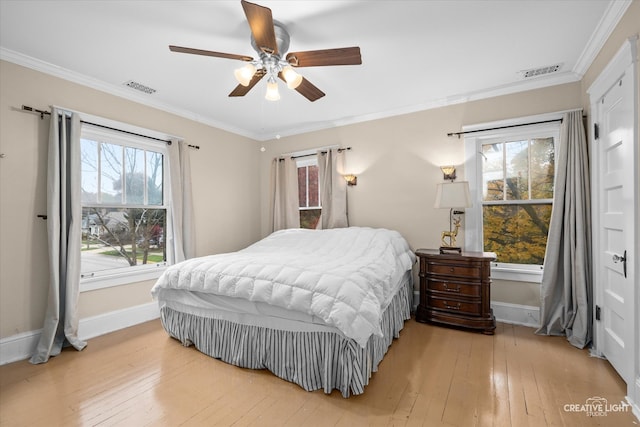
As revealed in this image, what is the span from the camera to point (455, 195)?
10.4 feet

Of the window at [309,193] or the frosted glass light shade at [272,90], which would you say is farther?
the window at [309,193]

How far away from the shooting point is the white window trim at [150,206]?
305 centimetres

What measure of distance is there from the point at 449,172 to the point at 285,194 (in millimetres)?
2449

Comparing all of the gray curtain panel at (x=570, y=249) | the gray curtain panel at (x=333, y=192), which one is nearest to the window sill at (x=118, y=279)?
the gray curtain panel at (x=333, y=192)

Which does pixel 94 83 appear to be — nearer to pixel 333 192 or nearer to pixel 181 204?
pixel 181 204

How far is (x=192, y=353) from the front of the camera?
2648 millimetres

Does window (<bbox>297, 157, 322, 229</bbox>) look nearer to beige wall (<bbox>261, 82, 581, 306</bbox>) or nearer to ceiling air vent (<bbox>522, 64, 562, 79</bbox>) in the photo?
beige wall (<bbox>261, 82, 581, 306</bbox>)

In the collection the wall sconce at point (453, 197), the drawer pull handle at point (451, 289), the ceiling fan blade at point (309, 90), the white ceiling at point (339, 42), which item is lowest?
the drawer pull handle at point (451, 289)

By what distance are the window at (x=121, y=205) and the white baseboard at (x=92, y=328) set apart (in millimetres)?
366

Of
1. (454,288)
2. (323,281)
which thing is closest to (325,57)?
(323,281)

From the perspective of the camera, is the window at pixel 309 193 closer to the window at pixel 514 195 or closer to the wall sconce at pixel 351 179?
the wall sconce at pixel 351 179

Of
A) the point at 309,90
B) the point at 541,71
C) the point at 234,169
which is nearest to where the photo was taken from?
the point at 309,90

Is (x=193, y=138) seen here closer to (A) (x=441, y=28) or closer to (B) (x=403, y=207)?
(B) (x=403, y=207)

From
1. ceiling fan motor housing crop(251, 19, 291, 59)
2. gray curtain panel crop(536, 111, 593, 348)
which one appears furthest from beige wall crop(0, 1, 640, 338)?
ceiling fan motor housing crop(251, 19, 291, 59)
